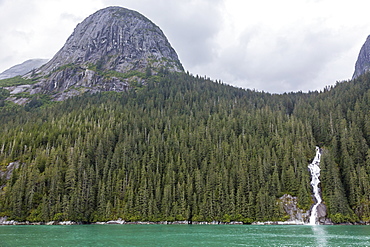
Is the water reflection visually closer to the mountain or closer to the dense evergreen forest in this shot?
the dense evergreen forest

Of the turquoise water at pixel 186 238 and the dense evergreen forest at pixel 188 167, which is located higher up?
the dense evergreen forest at pixel 188 167

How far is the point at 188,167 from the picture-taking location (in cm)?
14750

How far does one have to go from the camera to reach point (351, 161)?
433ft

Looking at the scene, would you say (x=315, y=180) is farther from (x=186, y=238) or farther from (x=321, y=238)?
(x=186, y=238)

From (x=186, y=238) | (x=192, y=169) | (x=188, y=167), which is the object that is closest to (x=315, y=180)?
(x=192, y=169)

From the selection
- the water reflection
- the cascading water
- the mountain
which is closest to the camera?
the water reflection

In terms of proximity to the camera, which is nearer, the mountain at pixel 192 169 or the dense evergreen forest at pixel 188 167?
the mountain at pixel 192 169

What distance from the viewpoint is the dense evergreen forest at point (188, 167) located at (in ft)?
404

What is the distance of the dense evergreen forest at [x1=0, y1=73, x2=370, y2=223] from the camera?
404ft

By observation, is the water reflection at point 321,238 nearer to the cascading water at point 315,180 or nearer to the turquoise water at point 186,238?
the turquoise water at point 186,238

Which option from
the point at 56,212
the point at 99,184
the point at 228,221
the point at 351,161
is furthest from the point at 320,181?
the point at 56,212

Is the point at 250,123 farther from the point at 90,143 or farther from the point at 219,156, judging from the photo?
the point at 90,143

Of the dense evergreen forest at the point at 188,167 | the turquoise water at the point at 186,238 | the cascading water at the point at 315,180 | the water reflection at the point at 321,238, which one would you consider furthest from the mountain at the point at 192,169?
the turquoise water at the point at 186,238

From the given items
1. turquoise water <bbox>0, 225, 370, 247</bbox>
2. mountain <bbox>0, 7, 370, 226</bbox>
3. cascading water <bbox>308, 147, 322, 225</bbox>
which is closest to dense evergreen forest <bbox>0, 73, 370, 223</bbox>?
mountain <bbox>0, 7, 370, 226</bbox>
